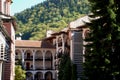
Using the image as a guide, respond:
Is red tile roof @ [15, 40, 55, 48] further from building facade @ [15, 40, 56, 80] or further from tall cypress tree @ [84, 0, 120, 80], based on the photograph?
tall cypress tree @ [84, 0, 120, 80]

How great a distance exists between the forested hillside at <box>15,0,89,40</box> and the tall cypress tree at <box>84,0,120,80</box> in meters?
95.2

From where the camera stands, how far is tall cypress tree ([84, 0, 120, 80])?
2655cm

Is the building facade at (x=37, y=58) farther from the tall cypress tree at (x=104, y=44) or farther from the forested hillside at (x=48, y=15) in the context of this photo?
the tall cypress tree at (x=104, y=44)

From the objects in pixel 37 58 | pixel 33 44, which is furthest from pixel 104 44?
pixel 37 58

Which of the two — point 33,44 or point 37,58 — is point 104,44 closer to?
point 33,44

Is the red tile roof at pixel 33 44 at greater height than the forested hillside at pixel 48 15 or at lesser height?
lesser

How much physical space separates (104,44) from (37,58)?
2513 inches

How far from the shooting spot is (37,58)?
9000 centimetres

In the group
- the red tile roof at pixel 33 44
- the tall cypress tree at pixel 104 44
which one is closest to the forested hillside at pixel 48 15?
the red tile roof at pixel 33 44

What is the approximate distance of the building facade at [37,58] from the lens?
88.2 meters

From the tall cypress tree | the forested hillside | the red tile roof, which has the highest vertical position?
the forested hillside

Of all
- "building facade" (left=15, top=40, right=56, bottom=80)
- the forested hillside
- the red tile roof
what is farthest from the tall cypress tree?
the forested hillside

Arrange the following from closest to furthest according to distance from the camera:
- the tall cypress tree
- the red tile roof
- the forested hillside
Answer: the tall cypress tree → the red tile roof → the forested hillside

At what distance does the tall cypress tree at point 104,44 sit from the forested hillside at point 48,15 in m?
95.2
